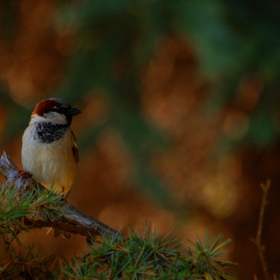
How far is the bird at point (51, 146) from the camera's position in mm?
2180

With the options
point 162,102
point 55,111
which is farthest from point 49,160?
point 162,102

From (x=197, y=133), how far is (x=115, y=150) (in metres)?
0.43

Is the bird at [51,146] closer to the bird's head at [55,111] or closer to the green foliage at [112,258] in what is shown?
the bird's head at [55,111]

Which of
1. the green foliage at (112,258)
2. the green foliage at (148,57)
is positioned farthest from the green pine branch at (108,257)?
the green foliage at (148,57)

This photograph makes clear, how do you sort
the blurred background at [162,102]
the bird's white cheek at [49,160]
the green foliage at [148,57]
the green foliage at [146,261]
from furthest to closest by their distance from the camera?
1. the blurred background at [162,102]
2. the green foliage at [148,57]
3. the bird's white cheek at [49,160]
4. the green foliage at [146,261]

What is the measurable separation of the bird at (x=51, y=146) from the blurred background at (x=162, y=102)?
0.46 metres

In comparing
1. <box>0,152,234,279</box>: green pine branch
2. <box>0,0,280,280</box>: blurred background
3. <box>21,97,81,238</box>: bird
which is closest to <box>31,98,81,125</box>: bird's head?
<box>21,97,81,238</box>: bird

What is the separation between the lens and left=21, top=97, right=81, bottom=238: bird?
2.18 meters

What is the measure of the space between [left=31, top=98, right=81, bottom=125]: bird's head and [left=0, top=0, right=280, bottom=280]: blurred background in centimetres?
46

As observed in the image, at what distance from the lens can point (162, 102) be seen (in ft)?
10.6

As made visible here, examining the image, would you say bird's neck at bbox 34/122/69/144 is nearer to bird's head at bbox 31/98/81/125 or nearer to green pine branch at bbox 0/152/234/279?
bird's head at bbox 31/98/81/125

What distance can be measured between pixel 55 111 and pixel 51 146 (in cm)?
13

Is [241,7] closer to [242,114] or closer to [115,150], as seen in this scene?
[242,114]

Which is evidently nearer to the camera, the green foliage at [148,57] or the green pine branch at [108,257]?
the green pine branch at [108,257]
